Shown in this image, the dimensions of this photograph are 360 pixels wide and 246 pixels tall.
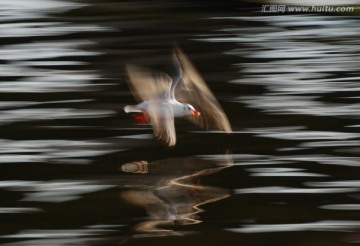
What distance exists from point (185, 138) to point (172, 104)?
52 centimetres

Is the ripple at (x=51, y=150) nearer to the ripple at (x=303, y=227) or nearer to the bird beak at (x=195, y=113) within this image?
the bird beak at (x=195, y=113)

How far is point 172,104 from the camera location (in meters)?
6.91

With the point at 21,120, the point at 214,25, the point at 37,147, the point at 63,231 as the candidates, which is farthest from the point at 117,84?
the point at 63,231

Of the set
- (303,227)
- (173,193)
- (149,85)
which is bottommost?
(303,227)

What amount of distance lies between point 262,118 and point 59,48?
316cm

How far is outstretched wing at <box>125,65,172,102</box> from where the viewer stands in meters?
7.07

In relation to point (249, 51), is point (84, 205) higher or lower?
lower

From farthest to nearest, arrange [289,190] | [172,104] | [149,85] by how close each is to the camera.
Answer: [149,85]
[172,104]
[289,190]

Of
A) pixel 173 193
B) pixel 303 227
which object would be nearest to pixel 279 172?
pixel 173 193

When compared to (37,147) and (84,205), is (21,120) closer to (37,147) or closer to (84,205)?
(37,147)

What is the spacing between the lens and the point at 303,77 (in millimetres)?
9141

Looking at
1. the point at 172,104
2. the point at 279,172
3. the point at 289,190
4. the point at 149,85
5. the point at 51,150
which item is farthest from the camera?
the point at 149,85

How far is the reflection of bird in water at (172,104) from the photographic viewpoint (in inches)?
273

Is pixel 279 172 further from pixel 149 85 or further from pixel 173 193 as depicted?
pixel 149 85
